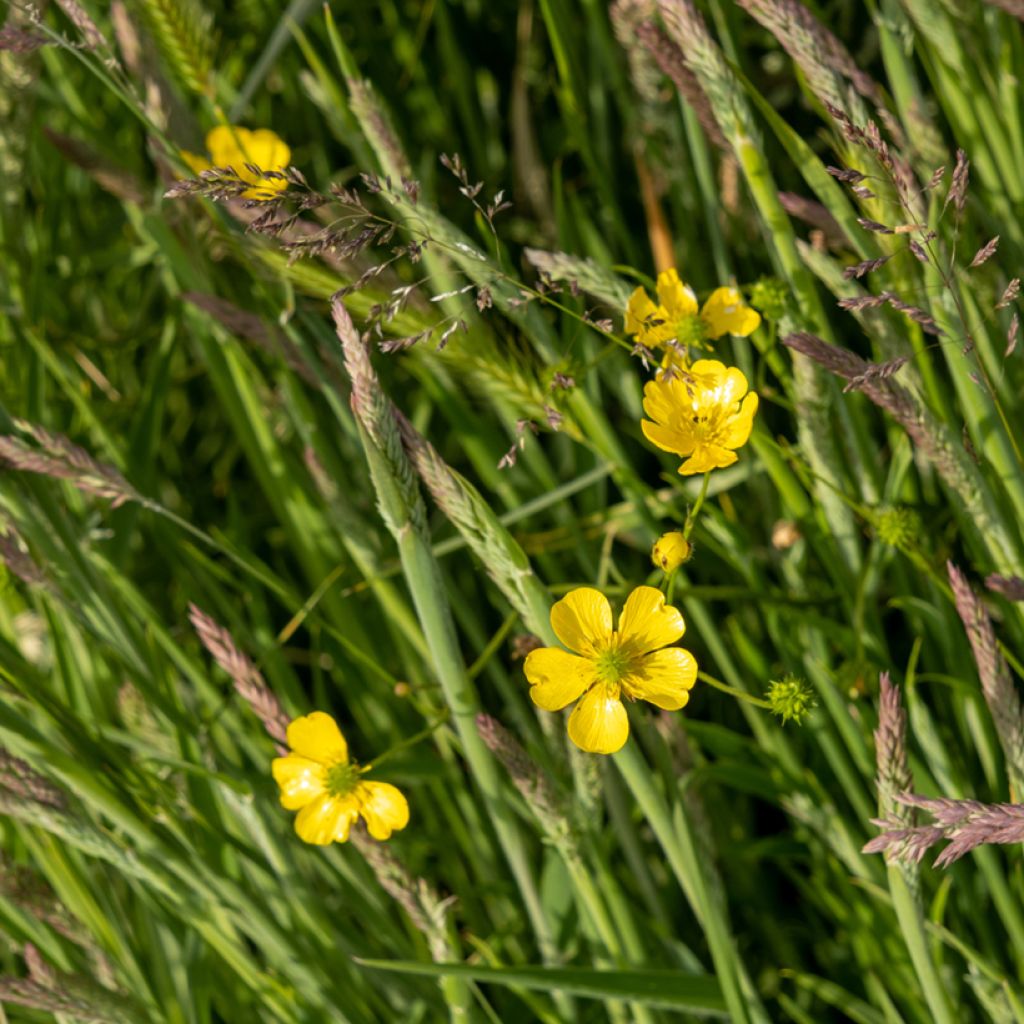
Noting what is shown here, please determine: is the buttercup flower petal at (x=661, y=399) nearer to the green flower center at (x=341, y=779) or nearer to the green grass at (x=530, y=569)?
the green grass at (x=530, y=569)

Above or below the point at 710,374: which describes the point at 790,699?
below

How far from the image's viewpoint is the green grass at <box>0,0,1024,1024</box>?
92cm

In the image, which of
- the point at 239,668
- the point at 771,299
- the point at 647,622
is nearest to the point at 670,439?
the point at 647,622

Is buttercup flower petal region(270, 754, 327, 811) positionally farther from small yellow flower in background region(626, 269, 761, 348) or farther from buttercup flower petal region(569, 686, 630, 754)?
small yellow flower in background region(626, 269, 761, 348)

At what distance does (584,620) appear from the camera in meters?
0.78

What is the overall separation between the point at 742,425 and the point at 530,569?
0.18 m

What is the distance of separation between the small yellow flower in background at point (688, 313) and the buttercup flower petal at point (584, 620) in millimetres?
233

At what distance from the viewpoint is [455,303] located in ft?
3.55

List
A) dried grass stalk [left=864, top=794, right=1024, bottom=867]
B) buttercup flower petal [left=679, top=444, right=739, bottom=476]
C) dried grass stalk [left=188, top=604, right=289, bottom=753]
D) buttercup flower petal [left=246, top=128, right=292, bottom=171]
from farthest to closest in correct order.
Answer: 1. buttercup flower petal [left=246, top=128, right=292, bottom=171]
2. dried grass stalk [left=188, top=604, right=289, bottom=753]
3. buttercup flower petal [left=679, top=444, right=739, bottom=476]
4. dried grass stalk [left=864, top=794, right=1024, bottom=867]

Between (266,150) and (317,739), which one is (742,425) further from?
(266,150)

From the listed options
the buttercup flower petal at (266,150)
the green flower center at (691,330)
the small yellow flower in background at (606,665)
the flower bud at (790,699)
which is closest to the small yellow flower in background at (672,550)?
the small yellow flower in background at (606,665)

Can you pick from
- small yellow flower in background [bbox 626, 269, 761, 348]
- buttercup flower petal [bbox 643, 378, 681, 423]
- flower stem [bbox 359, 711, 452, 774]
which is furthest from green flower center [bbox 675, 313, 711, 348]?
flower stem [bbox 359, 711, 452, 774]

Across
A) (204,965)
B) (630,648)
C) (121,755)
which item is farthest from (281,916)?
(630,648)

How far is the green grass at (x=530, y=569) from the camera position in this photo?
922 millimetres
